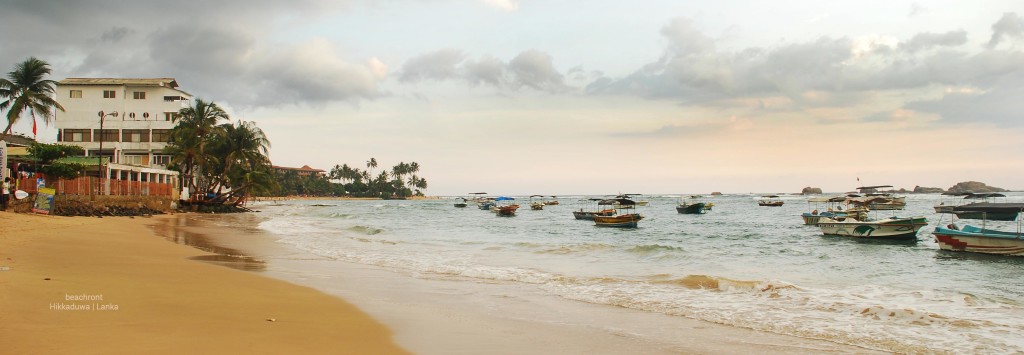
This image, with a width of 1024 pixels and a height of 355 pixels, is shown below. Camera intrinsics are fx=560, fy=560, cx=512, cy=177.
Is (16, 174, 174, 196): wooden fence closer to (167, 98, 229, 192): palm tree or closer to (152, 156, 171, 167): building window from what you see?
(167, 98, 229, 192): palm tree

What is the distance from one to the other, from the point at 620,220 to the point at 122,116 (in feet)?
177

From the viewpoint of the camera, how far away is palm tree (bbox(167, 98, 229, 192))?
5353 centimetres

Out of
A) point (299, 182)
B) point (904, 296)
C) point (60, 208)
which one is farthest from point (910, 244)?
point (299, 182)

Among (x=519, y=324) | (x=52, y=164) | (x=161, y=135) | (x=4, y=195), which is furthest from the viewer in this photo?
(x=161, y=135)

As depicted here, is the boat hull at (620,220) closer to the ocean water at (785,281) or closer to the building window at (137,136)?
the ocean water at (785,281)

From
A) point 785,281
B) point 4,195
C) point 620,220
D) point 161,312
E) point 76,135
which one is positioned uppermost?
point 76,135

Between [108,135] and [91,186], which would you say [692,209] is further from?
[108,135]

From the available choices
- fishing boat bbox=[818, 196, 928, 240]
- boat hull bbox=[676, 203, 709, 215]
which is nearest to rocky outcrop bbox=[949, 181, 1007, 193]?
boat hull bbox=[676, 203, 709, 215]

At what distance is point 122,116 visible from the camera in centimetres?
6000

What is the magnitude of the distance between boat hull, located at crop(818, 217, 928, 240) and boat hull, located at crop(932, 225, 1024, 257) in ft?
16.7

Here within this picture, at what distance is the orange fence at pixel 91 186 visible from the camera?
102ft

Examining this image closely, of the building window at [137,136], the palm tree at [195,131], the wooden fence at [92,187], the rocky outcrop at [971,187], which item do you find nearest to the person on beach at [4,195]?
the wooden fence at [92,187]

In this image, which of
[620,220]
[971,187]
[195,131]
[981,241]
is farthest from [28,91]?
[971,187]

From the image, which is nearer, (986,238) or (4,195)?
(986,238)
